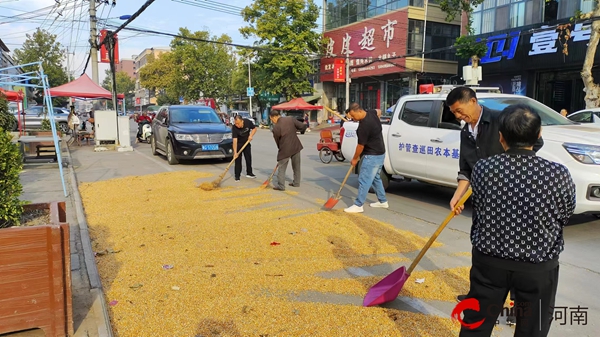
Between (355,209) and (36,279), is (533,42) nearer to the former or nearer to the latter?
(355,209)

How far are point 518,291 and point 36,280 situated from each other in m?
2.93

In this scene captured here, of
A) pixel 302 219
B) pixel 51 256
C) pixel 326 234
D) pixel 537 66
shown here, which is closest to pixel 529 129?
pixel 51 256

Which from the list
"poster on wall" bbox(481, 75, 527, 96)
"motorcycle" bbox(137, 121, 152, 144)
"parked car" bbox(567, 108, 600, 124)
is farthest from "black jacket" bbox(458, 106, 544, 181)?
"poster on wall" bbox(481, 75, 527, 96)

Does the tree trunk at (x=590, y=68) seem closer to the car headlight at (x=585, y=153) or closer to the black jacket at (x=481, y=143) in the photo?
the car headlight at (x=585, y=153)

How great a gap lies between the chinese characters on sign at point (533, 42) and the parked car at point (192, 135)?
44.1ft

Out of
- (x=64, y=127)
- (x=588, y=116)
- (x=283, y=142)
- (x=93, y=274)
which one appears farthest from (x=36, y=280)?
(x=64, y=127)

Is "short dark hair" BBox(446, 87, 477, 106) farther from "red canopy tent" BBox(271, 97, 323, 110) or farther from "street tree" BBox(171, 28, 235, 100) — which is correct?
"street tree" BBox(171, 28, 235, 100)

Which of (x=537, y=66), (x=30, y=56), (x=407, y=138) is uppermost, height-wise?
(x=30, y=56)

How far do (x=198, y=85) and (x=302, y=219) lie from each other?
4770 cm

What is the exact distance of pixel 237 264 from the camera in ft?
14.6

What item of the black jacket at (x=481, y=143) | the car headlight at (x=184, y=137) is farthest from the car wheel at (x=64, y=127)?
the black jacket at (x=481, y=143)

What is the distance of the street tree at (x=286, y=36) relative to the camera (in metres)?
37.9

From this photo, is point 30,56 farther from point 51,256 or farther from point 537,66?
point 51,256

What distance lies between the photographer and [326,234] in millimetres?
5523
